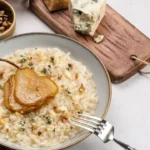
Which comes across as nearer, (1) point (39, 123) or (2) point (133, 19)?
(1) point (39, 123)

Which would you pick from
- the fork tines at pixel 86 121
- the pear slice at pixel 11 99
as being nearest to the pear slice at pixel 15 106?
the pear slice at pixel 11 99

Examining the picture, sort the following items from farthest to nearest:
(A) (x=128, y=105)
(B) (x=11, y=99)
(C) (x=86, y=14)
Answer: (C) (x=86, y=14) → (A) (x=128, y=105) → (B) (x=11, y=99)

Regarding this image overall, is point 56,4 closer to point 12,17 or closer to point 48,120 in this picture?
point 12,17

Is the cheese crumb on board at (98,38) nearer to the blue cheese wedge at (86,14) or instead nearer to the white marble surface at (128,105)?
the blue cheese wedge at (86,14)

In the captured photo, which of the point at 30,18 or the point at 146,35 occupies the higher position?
the point at 146,35

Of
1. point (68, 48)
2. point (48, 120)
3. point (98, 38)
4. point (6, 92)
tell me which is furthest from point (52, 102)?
point (98, 38)

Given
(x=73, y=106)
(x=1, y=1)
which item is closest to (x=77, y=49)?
(x=73, y=106)

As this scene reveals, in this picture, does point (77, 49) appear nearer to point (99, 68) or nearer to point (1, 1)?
point (99, 68)

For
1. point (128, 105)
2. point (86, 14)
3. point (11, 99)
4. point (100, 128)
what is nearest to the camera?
point (100, 128)
